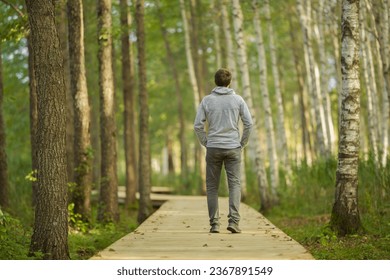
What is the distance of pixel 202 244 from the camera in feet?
26.2

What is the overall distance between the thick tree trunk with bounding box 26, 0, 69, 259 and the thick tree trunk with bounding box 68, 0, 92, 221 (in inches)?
208

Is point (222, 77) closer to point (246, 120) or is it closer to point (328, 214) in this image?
point (246, 120)

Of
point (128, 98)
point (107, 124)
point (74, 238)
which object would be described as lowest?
point (74, 238)

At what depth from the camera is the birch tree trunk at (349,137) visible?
9898 mm

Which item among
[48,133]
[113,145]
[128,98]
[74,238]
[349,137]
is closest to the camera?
[48,133]

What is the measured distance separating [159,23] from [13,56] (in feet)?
20.8

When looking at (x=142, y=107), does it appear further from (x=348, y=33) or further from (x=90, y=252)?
(x=348, y=33)

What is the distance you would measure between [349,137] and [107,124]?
6291 mm

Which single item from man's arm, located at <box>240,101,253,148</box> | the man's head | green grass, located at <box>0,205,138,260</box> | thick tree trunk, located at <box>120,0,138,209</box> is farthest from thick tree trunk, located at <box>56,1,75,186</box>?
man's arm, located at <box>240,101,253,148</box>

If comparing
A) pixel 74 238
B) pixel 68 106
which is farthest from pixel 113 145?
pixel 74 238

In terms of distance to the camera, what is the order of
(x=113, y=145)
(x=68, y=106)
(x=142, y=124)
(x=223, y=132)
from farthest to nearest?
(x=142, y=124)
(x=68, y=106)
(x=113, y=145)
(x=223, y=132)

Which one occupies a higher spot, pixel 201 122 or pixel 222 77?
pixel 222 77

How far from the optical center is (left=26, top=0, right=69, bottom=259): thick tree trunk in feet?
25.4

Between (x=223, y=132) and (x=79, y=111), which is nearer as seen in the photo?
(x=223, y=132)
